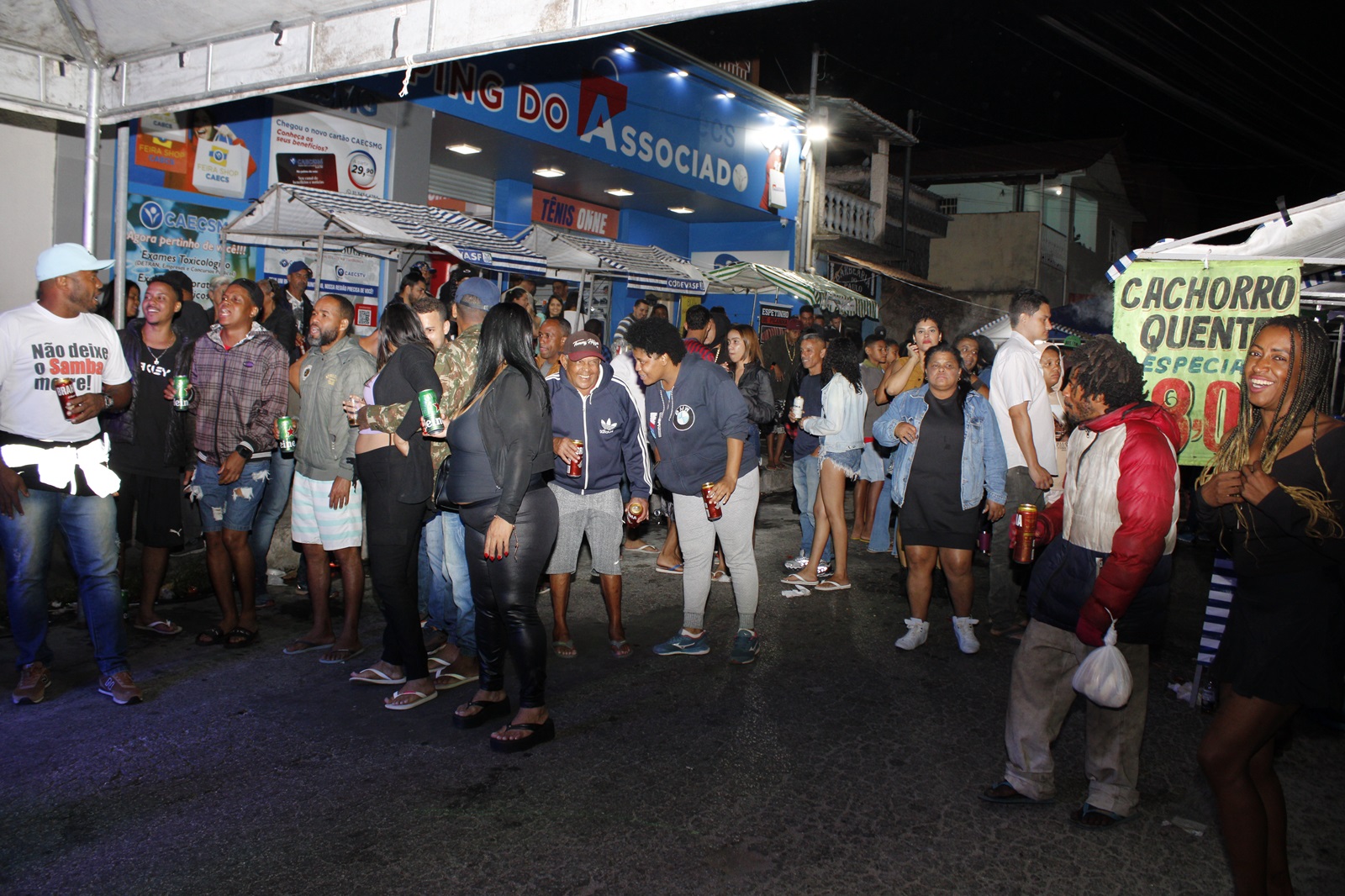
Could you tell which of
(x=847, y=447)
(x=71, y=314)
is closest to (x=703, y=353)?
(x=847, y=447)

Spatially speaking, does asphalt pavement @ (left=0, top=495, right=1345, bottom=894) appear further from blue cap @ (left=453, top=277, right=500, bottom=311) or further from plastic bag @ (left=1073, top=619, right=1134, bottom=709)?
blue cap @ (left=453, top=277, right=500, bottom=311)

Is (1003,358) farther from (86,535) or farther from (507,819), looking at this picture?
(86,535)

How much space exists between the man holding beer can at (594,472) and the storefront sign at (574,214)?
37.7ft

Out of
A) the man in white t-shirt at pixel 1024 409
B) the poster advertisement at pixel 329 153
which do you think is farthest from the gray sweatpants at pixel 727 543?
the poster advertisement at pixel 329 153

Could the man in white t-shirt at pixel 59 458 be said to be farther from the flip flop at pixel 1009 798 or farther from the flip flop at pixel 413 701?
the flip flop at pixel 1009 798

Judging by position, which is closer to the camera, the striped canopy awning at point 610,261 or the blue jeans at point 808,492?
the blue jeans at point 808,492

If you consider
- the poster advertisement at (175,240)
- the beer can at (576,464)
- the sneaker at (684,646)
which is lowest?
the sneaker at (684,646)

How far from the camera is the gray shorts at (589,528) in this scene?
220 inches

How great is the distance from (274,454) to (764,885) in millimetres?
4572

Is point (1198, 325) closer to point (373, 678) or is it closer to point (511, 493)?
point (511, 493)

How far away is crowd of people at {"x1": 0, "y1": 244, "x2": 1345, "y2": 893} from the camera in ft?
10.2

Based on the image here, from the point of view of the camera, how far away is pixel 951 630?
6.50m

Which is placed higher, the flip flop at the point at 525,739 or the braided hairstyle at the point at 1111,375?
the braided hairstyle at the point at 1111,375

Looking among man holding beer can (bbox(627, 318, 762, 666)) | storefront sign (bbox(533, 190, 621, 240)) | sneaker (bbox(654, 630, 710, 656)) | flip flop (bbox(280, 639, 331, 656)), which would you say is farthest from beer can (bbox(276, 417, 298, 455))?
storefront sign (bbox(533, 190, 621, 240))
